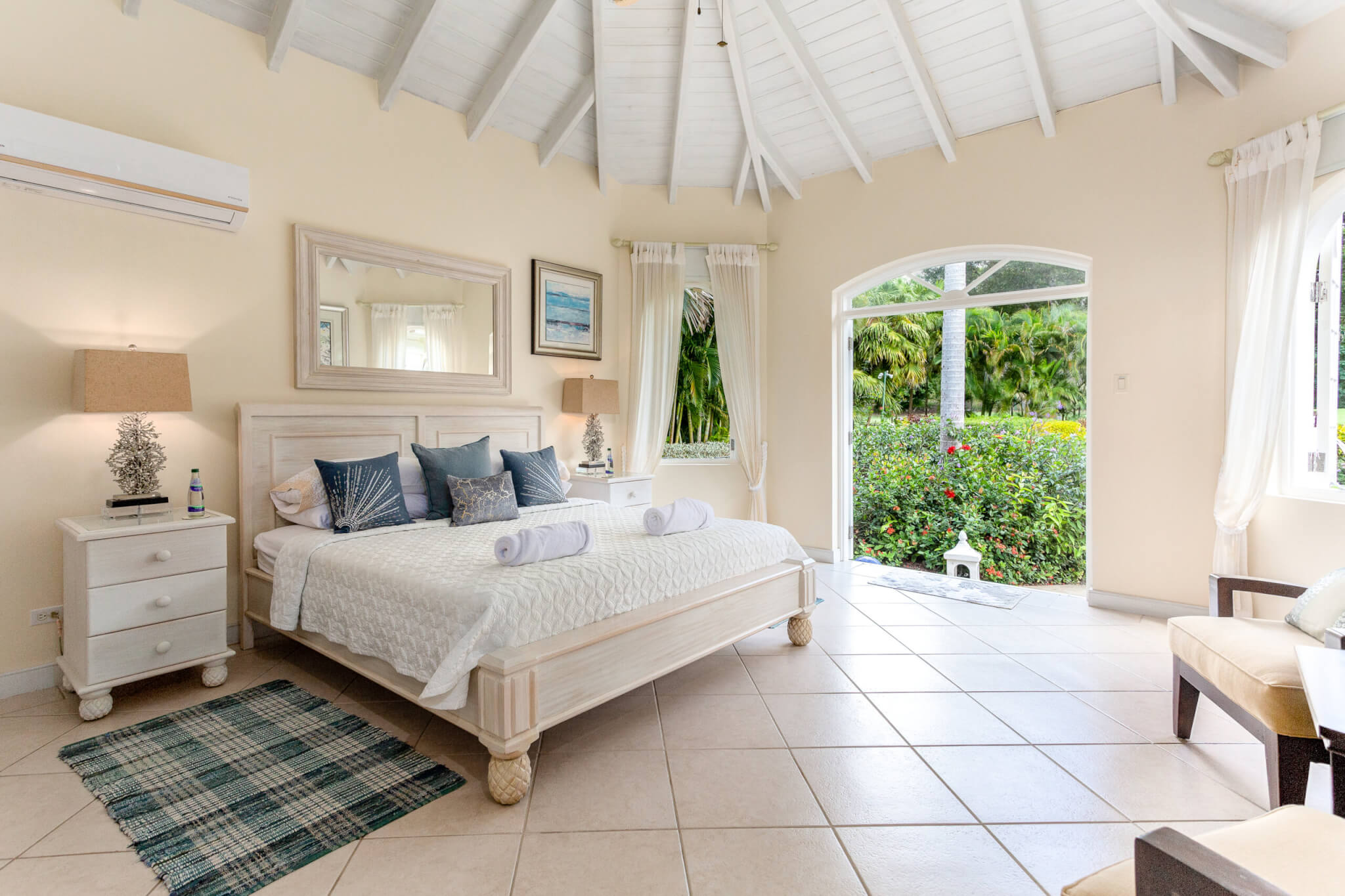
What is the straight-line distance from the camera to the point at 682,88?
437 centimetres

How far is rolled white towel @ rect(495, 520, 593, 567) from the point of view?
2375 mm

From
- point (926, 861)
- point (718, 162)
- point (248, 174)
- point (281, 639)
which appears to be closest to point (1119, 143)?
point (718, 162)

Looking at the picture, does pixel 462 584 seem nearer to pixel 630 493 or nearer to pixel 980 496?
pixel 630 493

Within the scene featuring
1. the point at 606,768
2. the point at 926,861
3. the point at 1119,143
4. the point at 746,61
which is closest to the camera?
the point at 926,861

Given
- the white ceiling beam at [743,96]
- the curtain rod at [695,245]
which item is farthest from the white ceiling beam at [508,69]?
the curtain rod at [695,245]

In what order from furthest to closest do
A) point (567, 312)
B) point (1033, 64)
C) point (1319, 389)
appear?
1. point (567, 312)
2. point (1033, 64)
3. point (1319, 389)

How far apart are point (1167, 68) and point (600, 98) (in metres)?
3.26

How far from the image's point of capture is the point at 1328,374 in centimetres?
326

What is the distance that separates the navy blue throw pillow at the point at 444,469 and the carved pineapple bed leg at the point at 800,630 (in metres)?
1.83

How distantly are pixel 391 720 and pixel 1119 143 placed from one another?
4.87 meters

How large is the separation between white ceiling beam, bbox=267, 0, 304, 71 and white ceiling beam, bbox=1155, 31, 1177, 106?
4.34m

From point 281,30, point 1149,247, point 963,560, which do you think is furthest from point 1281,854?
point 281,30

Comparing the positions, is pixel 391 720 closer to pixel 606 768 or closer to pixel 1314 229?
pixel 606 768

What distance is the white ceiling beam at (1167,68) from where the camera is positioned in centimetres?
345
